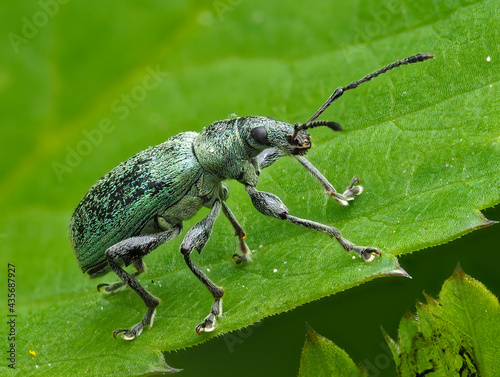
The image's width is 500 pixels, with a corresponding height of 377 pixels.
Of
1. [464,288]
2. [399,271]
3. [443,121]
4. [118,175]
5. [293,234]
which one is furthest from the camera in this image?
[118,175]

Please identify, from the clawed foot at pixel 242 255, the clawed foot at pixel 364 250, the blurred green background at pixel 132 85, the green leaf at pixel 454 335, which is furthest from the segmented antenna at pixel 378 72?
the green leaf at pixel 454 335

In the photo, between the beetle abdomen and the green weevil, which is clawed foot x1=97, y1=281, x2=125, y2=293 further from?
the beetle abdomen

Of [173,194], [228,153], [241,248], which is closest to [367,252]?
[241,248]

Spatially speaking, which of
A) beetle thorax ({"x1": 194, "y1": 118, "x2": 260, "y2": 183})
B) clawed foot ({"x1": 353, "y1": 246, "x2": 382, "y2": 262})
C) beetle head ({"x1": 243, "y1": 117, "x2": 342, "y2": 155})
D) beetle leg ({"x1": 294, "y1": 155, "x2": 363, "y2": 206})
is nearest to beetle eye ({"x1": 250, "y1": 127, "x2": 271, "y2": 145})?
beetle head ({"x1": 243, "y1": 117, "x2": 342, "y2": 155})

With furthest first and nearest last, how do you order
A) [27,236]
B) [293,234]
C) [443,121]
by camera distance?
[27,236] → [293,234] → [443,121]

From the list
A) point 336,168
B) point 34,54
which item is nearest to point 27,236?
point 34,54

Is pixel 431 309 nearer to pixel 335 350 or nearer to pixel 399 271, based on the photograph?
pixel 399 271
